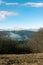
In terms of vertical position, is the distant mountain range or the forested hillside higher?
the distant mountain range

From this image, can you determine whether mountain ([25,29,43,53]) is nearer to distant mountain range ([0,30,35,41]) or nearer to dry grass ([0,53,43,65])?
distant mountain range ([0,30,35,41])

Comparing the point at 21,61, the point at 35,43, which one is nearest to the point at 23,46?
the point at 35,43

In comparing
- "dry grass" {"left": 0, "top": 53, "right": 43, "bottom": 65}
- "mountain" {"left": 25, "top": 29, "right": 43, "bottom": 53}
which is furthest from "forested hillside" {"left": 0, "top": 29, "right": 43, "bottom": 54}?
"dry grass" {"left": 0, "top": 53, "right": 43, "bottom": 65}

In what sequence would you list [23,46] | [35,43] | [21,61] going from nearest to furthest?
1. [21,61]
2. [23,46]
3. [35,43]

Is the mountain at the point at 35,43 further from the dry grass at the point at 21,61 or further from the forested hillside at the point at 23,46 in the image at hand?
the dry grass at the point at 21,61

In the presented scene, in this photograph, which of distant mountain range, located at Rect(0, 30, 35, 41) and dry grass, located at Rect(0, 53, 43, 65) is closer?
dry grass, located at Rect(0, 53, 43, 65)

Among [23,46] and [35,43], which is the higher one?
[35,43]

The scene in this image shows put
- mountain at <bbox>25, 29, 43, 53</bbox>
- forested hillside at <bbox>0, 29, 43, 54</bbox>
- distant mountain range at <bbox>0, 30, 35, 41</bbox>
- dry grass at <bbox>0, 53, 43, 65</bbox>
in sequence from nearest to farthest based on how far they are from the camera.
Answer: dry grass at <bbox>0, 53, 43, 65</bbox>
forested hillside at <bbox>0, 29, 43, 54</bbox>
distant mountain range at <bbox>0, 30, 35, 41</bbox>
mountain at <bbox>25, 29, 43, 53</bbox>

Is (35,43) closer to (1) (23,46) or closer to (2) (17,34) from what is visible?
(1) (23,46)

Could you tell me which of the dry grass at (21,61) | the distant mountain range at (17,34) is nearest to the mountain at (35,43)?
A: the distant mountain range at (17,34)
